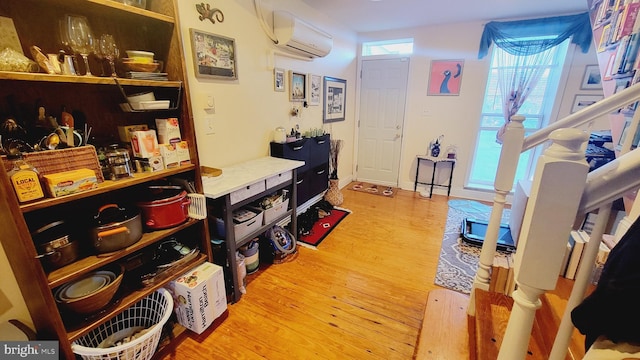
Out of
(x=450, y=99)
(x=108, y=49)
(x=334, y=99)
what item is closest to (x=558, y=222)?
(x=108, y=49)

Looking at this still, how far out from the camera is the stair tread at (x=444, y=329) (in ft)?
4.46

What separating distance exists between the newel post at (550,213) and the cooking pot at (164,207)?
1586 millimetres

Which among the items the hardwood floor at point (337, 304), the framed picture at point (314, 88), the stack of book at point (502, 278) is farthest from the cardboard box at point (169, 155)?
the framed picture at point (314, 88)

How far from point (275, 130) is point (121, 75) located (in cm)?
148

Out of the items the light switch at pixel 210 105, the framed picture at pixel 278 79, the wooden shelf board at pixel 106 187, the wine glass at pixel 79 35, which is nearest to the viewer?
the wooden shelf board at pixel 106 187

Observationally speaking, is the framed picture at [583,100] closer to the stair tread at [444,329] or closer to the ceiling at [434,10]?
the ceiling at [434,10]

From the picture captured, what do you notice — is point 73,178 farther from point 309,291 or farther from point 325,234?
point 325,234

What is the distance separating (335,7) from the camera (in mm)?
3020

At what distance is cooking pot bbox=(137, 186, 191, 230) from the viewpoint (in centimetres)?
148

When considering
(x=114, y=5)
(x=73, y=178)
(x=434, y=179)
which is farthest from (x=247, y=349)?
(x=434, y=179)

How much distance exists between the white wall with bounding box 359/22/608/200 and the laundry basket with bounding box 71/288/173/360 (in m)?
3.80

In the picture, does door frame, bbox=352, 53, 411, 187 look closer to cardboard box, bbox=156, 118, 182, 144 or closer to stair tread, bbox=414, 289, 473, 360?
stair tread, bbox=414, 289, 473, 360

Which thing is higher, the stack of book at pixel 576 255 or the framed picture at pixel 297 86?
the framed picture at pixel 297 86

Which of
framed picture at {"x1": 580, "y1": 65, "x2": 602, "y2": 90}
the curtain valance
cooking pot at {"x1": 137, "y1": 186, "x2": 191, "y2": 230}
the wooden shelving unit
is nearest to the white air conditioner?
the wooden shelving unit
